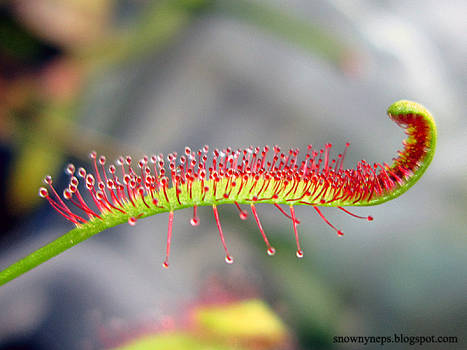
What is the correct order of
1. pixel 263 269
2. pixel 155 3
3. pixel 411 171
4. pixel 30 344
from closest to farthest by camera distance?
pixel 411 171 → pixel 30 344 → pixel 263 269 → pixel 155 3

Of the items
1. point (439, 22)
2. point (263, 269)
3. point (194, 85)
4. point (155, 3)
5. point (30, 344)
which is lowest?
point (30, 344)

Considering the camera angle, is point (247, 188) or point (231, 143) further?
point (231, 143)

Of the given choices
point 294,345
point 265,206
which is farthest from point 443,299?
point 265,206

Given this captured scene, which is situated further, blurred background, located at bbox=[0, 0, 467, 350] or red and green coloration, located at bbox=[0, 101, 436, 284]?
blurred background, located at bbox=[0, 0, 467, 350]

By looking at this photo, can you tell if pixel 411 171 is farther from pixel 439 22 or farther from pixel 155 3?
pixel 155 3

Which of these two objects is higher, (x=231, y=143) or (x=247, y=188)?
(x=231, y=143)

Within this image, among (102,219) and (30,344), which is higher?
(102,219)

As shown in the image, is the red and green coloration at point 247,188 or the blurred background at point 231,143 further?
the blurred background at point 231,143

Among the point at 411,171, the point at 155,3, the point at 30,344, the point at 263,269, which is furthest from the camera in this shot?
the point at 155,3
